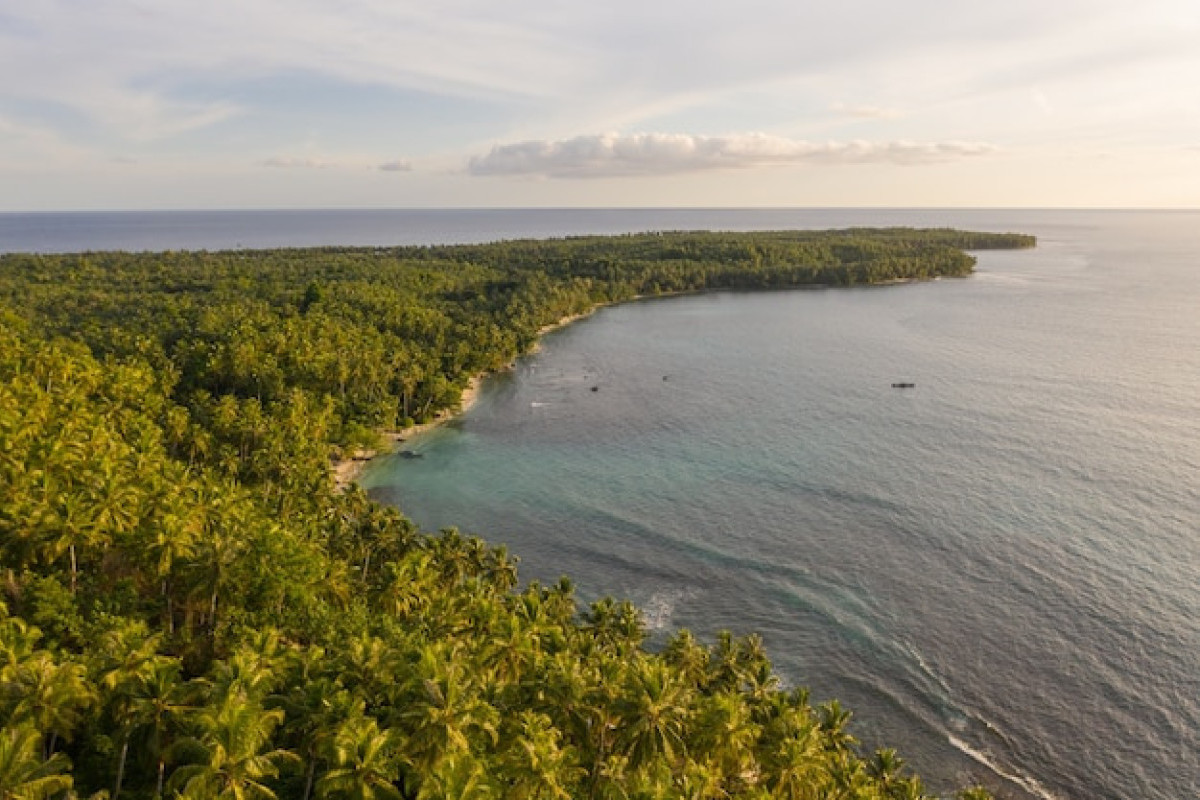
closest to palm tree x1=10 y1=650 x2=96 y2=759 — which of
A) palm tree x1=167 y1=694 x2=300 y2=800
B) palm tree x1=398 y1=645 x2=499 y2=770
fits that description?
palm tree x1=167 y1=694 x2=300 y2=800

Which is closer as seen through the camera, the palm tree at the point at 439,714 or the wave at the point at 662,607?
the palm tree at the point at 439,714

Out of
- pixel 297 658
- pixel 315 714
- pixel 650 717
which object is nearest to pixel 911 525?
pixel 650 717

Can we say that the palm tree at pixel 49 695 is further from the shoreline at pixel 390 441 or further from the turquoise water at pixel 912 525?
the shoreline at pixel 390 441

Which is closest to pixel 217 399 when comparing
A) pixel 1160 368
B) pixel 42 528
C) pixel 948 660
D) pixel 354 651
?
pixel 42 528

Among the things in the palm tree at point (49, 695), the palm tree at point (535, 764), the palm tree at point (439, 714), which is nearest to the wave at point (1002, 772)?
the palm tree at point (535, 764)

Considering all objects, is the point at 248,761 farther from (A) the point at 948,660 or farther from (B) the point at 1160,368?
(B) the point at 1160,368

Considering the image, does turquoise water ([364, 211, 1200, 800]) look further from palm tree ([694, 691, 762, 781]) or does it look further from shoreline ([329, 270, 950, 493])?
palm tree ([694, 691, 762, 781])

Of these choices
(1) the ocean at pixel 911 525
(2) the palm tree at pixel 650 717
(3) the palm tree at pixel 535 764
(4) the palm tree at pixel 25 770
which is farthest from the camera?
(1) the ocean at pixel 911 525
